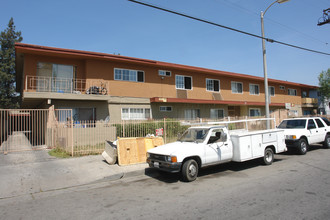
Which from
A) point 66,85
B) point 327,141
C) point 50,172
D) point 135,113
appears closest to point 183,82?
point 135,113

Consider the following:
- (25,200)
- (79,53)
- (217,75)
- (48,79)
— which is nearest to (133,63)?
(79,53)

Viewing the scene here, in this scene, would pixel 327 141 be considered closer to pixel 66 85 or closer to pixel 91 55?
pixel 91 55

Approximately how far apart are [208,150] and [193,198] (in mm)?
2163

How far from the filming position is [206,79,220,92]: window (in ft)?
67.6

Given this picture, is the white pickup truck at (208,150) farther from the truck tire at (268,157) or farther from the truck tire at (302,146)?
the truck tire at (302,146)

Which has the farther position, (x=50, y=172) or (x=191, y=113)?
(x=191, y=113)

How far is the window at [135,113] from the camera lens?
15549 millimetres

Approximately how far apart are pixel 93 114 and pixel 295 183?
39.6 feet

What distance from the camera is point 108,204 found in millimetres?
4820

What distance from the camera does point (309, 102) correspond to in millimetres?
30781

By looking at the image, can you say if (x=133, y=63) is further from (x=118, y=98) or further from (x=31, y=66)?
(x=31, y=66)

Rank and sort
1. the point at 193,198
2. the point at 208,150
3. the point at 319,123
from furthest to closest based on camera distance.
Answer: the point at 319,123 → the point at 208,150 → the point at 193,198

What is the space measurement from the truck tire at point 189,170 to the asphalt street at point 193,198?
0.61ft

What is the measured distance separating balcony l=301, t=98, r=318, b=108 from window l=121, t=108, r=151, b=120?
80.8 ft
